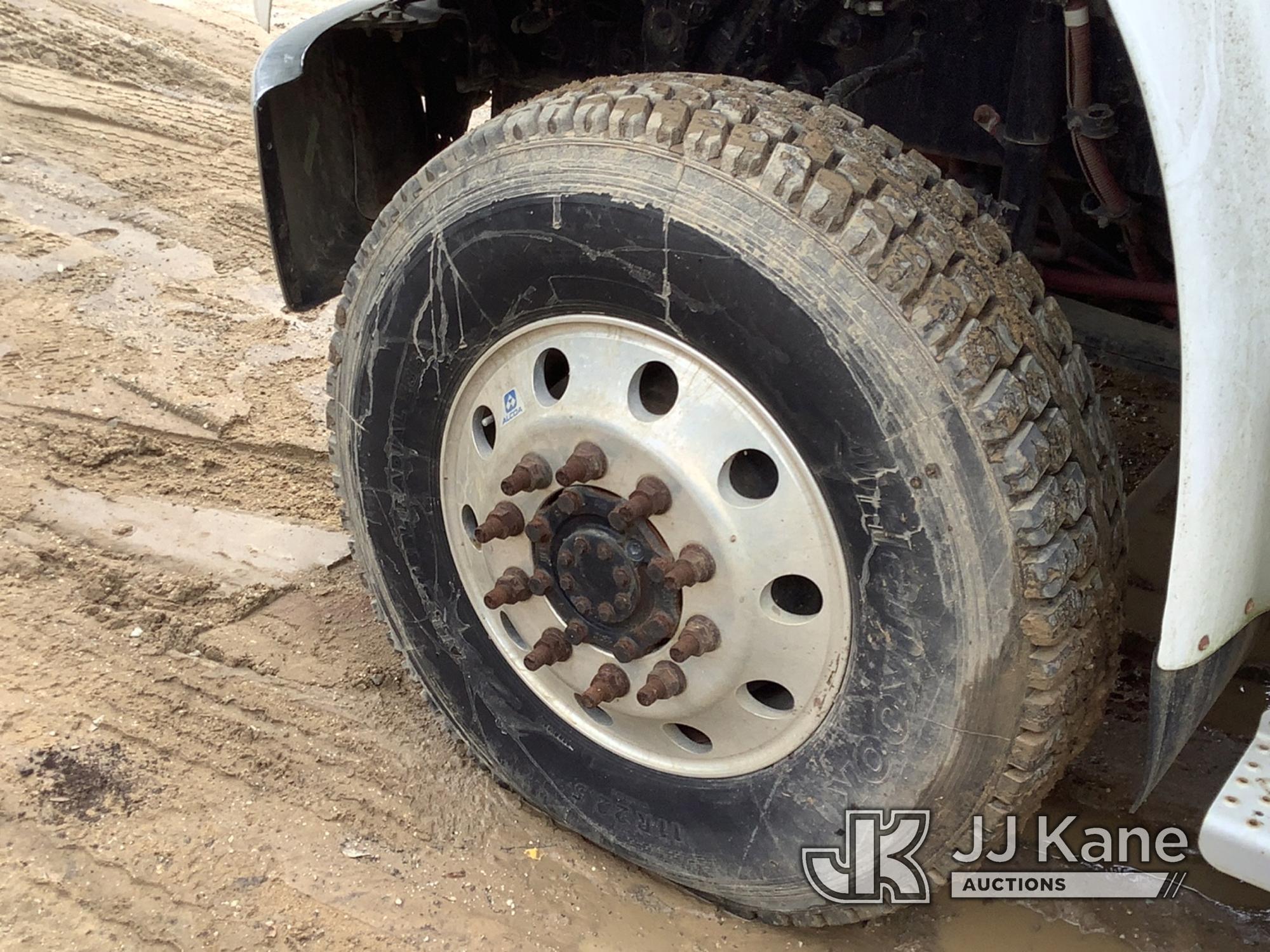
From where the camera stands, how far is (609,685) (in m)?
1.93

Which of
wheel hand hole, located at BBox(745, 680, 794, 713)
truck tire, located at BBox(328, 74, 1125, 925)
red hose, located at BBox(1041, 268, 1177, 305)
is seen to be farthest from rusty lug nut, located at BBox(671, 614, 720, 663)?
red hose, located at BBox(1041, 268, 1177, 305)

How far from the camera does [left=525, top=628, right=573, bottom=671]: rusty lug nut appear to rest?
6.51 feet

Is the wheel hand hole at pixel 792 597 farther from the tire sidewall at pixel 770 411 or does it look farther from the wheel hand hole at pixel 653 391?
the wheel hand hole at pixel 653 391

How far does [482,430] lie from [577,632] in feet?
1.41

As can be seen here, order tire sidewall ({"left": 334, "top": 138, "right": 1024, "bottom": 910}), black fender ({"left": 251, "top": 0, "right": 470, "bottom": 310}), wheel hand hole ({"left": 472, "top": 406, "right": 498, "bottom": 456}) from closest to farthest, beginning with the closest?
tire sidewall ({"left": 334, "top": 138, "right": 1024, "bottom": 910}), wheel hand hole ({"left": 472, "top": 406, "right": 498, "bottom": 456}), black fender ({"left": 251, "top": 0, "right": 470, "bottom": 310})

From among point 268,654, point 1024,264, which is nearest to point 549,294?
point 1024,264

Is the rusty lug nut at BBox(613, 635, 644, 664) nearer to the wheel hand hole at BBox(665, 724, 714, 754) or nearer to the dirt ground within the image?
the wheel hand hole at BBox(665, 724, 714, 754)

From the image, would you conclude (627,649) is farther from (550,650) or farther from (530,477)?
(530,477)

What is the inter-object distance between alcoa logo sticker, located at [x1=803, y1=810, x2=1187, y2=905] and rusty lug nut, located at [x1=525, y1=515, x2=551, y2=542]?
70 cm

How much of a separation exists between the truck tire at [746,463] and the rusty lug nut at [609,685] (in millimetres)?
12

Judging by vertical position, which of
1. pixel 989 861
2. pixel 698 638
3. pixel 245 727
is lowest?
pixel 245 727

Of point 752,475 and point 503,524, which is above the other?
point 752,475

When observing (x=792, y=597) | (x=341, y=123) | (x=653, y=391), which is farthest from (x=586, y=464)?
(x=341, y=123)

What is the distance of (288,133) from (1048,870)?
2326 millimetres
